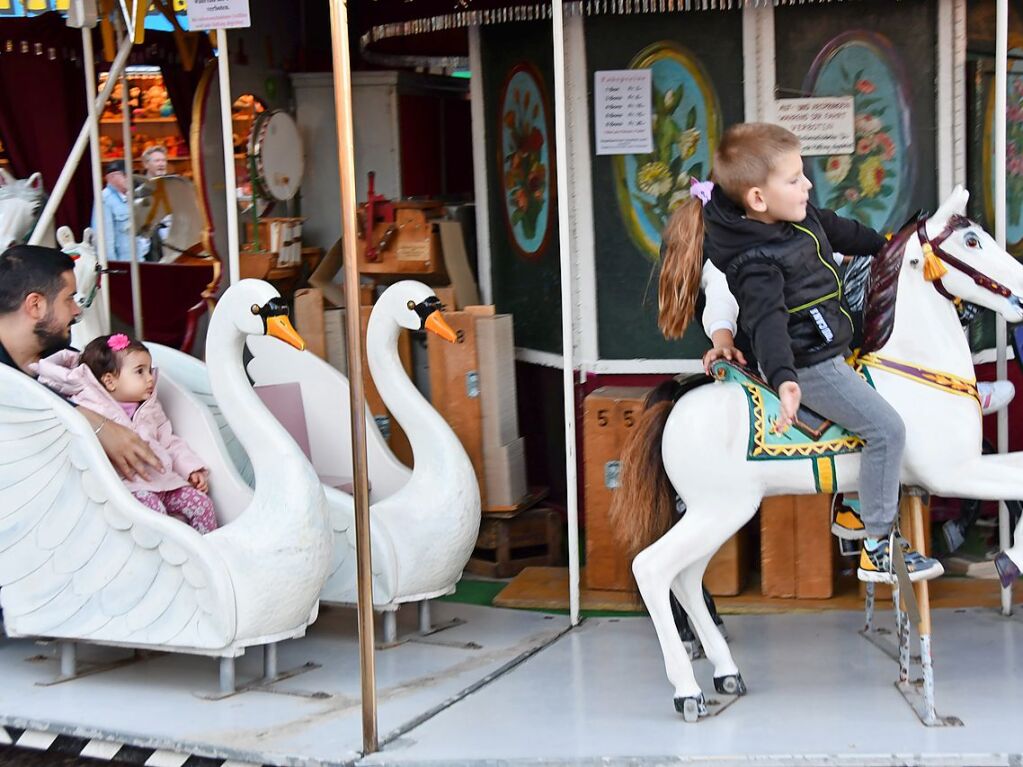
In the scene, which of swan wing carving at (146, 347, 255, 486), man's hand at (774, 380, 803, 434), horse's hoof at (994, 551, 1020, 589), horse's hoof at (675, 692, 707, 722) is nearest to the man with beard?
swan wing carving at (146, 347, 255, 486)

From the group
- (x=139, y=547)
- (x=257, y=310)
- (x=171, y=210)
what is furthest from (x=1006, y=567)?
(x=171, y=210)

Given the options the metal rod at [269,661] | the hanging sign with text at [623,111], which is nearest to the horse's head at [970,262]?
the hanging sign with text at [623,111]

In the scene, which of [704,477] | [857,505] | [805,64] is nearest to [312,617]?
[704,477]

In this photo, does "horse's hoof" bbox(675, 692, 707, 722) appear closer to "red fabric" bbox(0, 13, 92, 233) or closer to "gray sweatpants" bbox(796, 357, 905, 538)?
"gray sweatpants" bbox(796, 357, 905, 538)

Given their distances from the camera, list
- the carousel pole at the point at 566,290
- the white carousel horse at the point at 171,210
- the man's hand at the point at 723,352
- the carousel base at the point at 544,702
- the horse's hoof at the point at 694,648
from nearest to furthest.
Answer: the carousel base at the point at 544,702, the man's hand at the point at 723,352, the horse's hoof at the point at 694,648, the carousel pole at the point at 566,290, the white carousel horse at the point at 171,210

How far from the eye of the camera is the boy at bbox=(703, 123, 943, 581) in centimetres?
405

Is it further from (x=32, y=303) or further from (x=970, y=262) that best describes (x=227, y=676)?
(x=970, y=262)

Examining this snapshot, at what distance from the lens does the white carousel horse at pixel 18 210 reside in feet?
22.7

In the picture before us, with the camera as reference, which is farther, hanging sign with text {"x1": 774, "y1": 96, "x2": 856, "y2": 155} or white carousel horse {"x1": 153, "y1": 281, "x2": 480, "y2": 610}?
hanging sign with text {"x1": 774, "y1": 96, "x2": 856, "y2": 155}

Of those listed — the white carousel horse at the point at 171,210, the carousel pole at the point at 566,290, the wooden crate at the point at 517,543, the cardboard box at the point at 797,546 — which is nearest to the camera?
the carousel pole at the point at 566,290

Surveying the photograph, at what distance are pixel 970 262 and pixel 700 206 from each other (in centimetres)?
82

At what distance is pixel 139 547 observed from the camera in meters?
4.61

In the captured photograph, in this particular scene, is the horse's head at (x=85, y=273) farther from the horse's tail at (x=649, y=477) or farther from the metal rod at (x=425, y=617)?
the horse's tail at (x=649, y=477)

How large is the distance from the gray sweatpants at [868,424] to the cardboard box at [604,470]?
1.42 m
